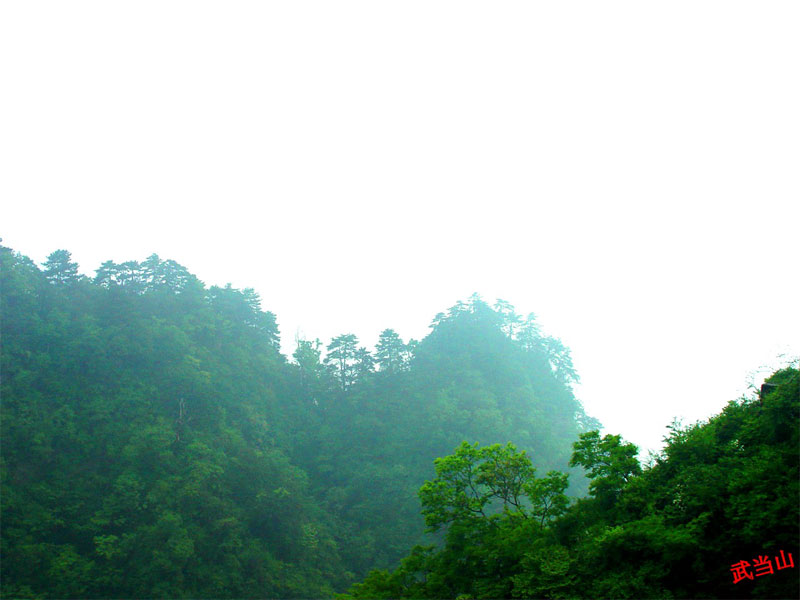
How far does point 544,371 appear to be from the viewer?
186ft

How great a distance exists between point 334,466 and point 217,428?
485 inches

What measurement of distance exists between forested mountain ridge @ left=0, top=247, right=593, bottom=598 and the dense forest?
0.16 metres

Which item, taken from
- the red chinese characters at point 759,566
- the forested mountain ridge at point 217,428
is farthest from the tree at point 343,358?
the red chinese characters at point 759,566

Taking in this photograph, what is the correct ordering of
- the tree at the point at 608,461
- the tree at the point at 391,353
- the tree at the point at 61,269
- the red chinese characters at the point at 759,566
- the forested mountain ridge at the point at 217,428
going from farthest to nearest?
the tree at the point at 391,353, the tree at the point at 61,269, the forested mountain ridge at the point at 217,428, the tree at the point at 608,461, the red chinese characters at the point at 759,566

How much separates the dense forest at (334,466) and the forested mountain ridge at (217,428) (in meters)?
0.16

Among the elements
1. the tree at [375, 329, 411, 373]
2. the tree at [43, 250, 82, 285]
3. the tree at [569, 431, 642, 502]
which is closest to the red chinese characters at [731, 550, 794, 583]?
the tree at [569, 431, 642, 502]

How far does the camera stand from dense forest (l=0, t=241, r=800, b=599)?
43.7 feet

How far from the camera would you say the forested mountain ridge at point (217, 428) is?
92.2 ft

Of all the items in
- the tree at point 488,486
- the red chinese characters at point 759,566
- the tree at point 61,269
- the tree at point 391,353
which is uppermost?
the tree at point 61,269

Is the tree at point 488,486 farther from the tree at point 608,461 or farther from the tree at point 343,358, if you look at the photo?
the tree at point 343,358

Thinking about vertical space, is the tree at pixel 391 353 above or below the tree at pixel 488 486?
above

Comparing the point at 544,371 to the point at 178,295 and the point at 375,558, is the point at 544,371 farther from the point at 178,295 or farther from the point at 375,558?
the point at 178,295

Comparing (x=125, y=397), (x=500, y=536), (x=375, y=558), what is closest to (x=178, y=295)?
(x=125, y=397)

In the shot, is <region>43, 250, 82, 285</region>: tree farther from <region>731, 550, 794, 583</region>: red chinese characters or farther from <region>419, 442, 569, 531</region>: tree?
<region>731, 550, 794, 583</region>: red chinese characters
